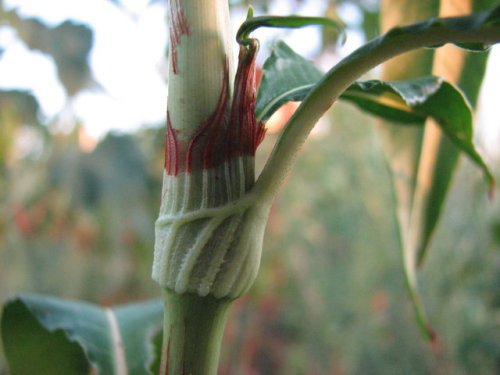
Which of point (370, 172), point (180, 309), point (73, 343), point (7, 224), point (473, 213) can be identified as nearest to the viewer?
point (180, 309)

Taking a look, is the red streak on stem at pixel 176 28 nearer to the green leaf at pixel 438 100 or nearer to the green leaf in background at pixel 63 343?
the green leaf at pixel 438 100

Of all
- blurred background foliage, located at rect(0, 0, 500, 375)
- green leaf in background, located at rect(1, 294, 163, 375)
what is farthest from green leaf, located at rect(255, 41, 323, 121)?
blurred background foliage, located at rect(0, 0, 500, 375)

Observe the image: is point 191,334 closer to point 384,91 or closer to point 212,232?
point 212,232

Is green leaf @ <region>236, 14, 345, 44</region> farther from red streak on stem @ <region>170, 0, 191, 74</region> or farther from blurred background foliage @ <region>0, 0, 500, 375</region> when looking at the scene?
blurred background foliage @ <region>0, 0, 500, 375</region>

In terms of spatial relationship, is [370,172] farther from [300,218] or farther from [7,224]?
[7,224]

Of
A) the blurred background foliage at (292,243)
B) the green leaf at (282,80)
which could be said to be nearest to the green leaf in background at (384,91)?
the green leaf at (282,80)

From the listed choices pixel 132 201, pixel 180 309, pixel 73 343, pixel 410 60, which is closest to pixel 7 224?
pixel 132 201
